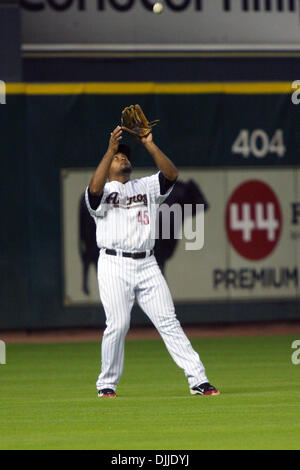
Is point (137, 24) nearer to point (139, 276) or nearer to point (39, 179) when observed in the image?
point (39, 179)

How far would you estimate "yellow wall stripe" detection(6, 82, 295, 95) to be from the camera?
49.5 ft

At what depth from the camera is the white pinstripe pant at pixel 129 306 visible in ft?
30.0

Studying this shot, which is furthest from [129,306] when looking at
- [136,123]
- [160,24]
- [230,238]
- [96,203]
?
[160,24]

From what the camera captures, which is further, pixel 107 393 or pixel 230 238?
pixel 230 238

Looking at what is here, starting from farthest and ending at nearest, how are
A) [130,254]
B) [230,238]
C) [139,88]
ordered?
1. [230,238]
2. [139,88]
3. [130,254]

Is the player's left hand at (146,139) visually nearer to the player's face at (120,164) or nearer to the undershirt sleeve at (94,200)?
the player's face at (120,164)

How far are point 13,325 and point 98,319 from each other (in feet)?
3.40

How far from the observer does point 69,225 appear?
15195 millimetres

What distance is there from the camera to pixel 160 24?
17391mm

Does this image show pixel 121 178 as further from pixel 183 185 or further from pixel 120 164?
pixel 183 185

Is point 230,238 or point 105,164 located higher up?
point 230,238

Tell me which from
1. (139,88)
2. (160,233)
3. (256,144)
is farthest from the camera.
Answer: (256,144)

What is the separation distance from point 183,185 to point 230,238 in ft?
2.92
